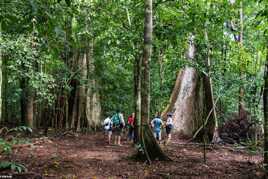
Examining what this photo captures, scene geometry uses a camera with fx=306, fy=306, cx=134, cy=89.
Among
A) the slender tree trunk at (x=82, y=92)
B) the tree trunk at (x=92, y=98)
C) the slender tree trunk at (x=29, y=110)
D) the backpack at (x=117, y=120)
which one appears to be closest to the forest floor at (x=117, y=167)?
the backpack at (x=117, y=120)

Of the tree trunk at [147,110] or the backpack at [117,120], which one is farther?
the backpack at [117,120]

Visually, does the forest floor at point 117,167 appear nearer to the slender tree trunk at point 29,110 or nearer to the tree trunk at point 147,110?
the tree trunk at point 147,110

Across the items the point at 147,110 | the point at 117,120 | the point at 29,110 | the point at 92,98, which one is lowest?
the point at 117,120

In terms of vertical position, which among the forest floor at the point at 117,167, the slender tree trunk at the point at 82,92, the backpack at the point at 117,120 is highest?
the slender tree trunk at the point at 82,92

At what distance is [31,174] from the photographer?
686cm

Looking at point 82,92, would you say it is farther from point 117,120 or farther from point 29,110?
point 117,120

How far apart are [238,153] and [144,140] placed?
231 inches

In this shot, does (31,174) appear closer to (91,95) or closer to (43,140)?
(43,140)

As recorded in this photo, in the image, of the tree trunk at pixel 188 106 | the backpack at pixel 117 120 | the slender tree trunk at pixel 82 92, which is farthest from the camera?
the slender tree trunk at pixel 82 92

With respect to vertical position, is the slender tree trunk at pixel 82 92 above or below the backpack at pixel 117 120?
above

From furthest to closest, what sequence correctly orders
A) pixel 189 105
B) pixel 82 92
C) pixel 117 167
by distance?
pixel 82 92 < pixel 189 105 < pixel 117 167

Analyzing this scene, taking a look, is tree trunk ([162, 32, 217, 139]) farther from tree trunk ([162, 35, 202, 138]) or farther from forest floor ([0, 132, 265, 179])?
forest floor ([0, 132, 265, 179])

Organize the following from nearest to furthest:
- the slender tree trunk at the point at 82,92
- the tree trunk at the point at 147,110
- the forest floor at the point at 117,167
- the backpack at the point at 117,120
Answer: the forest floor at the point at 117,167, the tree trunk at the point at 147,110, the backpack at the point at 117,120, the slender tree trunk at the point at 82,92

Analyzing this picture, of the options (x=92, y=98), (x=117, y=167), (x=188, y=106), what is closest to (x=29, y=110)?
(x=92, y=98)
